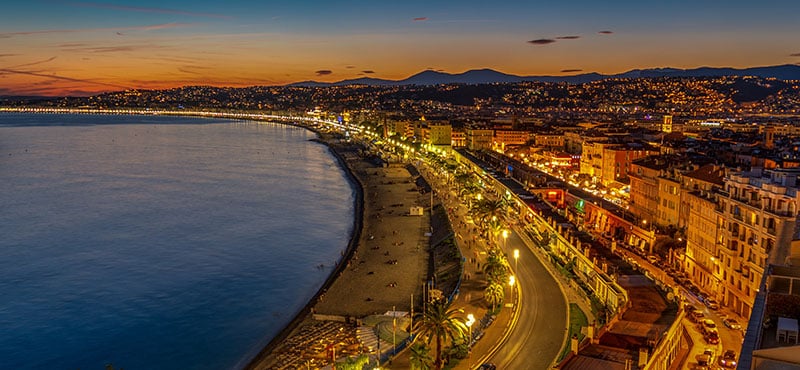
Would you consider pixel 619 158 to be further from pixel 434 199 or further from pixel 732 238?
pixel 732 238

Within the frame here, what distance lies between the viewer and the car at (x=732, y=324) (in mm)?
21125

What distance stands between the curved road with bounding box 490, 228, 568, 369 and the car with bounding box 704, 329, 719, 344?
4.11m

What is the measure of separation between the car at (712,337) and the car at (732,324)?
1.65 m

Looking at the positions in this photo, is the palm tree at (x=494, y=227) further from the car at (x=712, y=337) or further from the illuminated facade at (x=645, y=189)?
the car at (x=712, y=337)

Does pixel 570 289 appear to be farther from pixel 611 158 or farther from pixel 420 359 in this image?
pixel 611 158

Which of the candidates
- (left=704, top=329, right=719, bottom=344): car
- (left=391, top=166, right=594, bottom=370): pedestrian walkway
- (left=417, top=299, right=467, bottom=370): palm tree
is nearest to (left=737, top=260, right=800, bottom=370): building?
(left=704, top=329, right=719, bottom=344): car

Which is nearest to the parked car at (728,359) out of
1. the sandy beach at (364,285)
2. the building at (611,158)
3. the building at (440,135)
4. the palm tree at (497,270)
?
the palm tree at (497,270)

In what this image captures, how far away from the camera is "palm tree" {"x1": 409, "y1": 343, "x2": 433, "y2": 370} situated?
56.5 feet

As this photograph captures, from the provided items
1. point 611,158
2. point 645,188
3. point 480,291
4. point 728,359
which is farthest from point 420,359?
point 611,158

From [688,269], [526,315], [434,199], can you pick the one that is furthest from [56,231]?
[688,269]

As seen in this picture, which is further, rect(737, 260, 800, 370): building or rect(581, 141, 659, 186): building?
rect(581, 141, 659, 186): building

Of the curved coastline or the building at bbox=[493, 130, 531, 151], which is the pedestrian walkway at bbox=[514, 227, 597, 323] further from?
the building at bbox=[493, 130, 531, 151]

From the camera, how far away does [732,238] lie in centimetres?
2423

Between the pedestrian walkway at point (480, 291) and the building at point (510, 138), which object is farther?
the building at point (510, 138)
